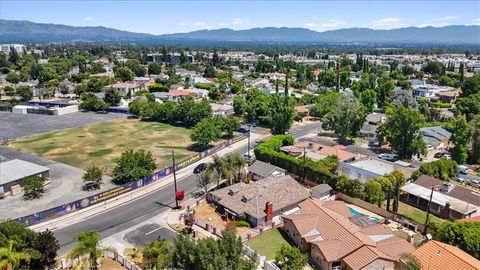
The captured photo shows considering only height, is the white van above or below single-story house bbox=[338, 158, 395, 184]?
below

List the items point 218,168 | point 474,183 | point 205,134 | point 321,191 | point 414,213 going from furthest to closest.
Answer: point 205,134 < point 474,183 < point 218,168 < point 321,191 < point 414,213

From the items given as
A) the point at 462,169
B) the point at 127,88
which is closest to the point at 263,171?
the point at 462,169

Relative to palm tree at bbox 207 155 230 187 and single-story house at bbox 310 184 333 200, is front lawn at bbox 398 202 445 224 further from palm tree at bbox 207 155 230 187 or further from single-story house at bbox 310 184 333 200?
palm tree at bbox 207 155 230 187

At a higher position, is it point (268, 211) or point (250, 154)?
point (268, 211)

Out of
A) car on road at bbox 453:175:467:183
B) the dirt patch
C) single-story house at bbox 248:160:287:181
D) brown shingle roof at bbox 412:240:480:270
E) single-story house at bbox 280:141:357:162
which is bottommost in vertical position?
car on road at bbox 453:175:467:183

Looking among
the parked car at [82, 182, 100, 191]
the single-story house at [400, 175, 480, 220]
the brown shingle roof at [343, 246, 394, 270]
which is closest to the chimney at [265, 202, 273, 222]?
the brown shingle roof at [343, 246, 394, 270]

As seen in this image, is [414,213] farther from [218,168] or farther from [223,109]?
[223,109]

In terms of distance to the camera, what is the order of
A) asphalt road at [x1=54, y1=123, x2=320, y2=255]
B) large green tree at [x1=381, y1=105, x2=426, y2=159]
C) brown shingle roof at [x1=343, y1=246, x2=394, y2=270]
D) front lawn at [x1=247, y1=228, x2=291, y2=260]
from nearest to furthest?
brown shingle roof at [x1=343, y1=246, x2=394, y2=270], front lawn at [x1=247, y1=228, x2=291, y2=260], asphalt road at [x1=54, y1=123, x2=320, y2=255], large green tree at [x1=381, y1=105, x2=426, y2=159]

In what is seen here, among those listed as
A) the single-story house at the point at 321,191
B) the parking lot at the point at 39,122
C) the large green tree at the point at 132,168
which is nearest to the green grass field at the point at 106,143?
the parking lot at the point at 39,122
